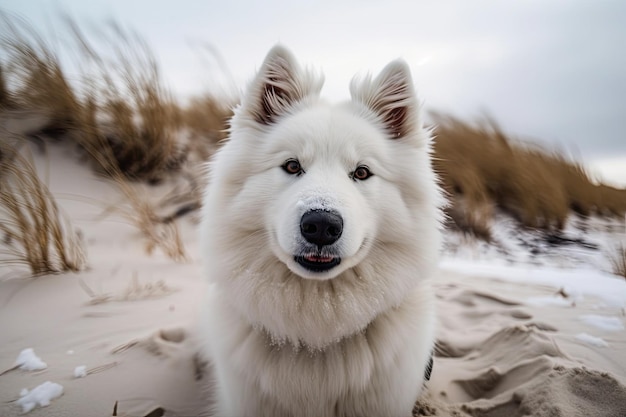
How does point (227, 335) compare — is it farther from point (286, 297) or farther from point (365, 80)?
point (365, 80)

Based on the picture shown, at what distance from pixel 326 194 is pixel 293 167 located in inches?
15.1

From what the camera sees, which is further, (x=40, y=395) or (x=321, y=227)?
(x=40, y=395)

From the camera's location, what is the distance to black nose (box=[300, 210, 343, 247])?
1.48m

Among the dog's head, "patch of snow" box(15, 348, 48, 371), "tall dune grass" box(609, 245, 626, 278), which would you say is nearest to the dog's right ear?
the dog's head

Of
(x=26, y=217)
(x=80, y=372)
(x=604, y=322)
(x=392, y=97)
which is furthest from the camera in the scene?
(x=26, y=217)

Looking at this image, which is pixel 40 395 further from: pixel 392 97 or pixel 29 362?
pixel 392 97

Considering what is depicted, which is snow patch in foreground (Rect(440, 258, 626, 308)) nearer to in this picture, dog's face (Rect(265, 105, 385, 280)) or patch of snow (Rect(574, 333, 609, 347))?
patch of snow (Rect(574, 333, 609, 347))

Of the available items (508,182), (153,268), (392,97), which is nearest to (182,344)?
(153,268)

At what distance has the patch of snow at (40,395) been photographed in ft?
5.58

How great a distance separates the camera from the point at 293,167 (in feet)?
6.10

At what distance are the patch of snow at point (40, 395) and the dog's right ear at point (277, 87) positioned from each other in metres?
1.83

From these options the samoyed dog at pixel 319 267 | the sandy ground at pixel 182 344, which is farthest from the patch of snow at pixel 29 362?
the samoyed dog at pixel 319 267

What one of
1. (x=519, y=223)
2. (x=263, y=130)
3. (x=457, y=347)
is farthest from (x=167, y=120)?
(x=519, y=223)

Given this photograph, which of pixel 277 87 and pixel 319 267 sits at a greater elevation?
pixel 277 87
